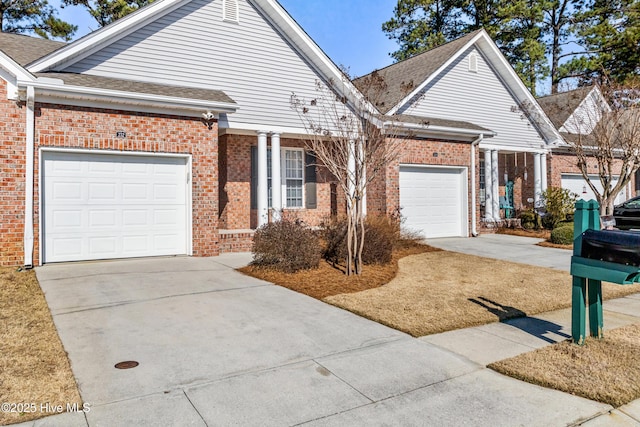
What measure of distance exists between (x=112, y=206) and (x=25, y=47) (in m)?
5.22

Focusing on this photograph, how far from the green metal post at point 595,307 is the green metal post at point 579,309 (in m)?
0.09

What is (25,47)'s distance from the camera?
11336 mm

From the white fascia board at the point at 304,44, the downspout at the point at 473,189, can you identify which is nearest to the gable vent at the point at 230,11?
the white fascia board at the point at 304,44

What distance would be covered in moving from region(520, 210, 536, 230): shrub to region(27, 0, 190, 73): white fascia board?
14.0 meters

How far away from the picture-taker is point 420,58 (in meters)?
18.0

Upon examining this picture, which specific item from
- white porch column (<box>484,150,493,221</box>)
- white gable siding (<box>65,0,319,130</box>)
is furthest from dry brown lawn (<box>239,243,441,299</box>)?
white porch column (<box>484,150,493,221</box>)

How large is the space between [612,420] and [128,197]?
9.62 m

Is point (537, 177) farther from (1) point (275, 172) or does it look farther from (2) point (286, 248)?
(2) point (286, 248)

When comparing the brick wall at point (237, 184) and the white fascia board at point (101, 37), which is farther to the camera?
the brick wall at point (237, 184)

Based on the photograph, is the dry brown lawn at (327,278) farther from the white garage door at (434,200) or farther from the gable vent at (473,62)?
the gable vent at (473,62)

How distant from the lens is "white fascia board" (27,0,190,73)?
973 centimetres

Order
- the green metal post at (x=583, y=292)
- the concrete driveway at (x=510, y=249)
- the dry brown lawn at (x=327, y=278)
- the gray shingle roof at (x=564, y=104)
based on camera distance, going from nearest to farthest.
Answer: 1. the green metal post at (x=583, y=292)
2. the dry brown lawn at (x=327, y=278)
3. the concrete driveway at (x=510, y=249)
4. the gray shingle roof at (x=564, y=104)

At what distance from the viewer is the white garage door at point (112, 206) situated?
9320mm

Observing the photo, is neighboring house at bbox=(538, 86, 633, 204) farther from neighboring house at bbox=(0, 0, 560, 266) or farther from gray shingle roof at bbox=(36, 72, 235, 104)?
gray shingle roof at bbox=(36, 72, 235, 104)
